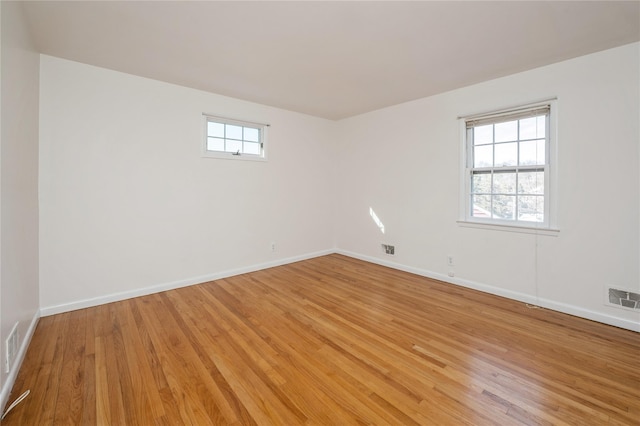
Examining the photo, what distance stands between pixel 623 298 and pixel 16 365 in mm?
4887

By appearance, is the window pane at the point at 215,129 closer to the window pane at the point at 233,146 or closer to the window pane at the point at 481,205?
the window pane at the point at 233,146

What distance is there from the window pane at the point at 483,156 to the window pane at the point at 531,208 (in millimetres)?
568

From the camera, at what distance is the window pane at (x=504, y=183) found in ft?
10.5

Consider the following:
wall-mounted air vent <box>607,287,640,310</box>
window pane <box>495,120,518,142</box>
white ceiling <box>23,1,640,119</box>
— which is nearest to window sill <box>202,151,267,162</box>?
white ceiling <box>23,1,640,119</box>

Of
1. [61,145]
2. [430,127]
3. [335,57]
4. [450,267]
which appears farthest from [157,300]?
[430,127]

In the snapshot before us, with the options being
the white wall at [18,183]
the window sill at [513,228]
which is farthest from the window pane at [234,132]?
the window sill at [513,228]

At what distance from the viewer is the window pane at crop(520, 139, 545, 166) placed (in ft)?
9.80

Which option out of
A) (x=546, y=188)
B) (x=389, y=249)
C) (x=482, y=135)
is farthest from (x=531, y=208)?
(x=389, y=249)

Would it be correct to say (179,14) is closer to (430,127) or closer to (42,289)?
(42,289)

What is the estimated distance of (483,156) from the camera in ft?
11.3

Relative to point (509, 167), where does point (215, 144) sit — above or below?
above

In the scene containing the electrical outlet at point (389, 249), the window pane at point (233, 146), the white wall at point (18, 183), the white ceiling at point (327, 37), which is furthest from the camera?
the electrical outlet at point (389, 249)

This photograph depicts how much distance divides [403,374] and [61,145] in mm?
3745

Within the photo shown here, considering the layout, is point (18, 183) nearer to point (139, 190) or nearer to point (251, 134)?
point (139, 190)
